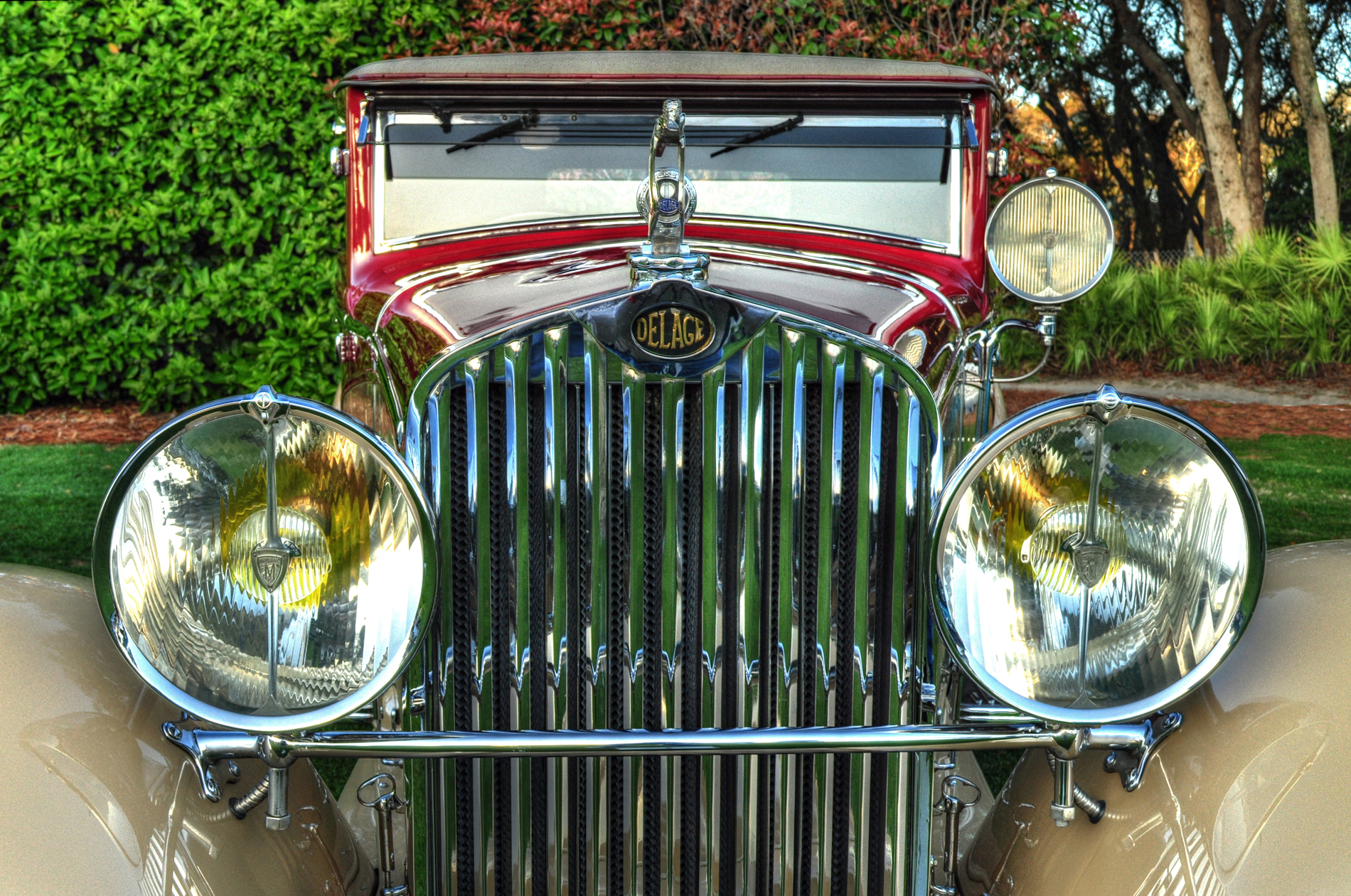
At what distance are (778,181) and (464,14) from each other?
4.51 m

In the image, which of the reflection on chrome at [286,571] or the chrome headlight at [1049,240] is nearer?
the reflection on chrome at [286,571]

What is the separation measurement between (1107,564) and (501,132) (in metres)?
1.45

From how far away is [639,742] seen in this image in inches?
58.2

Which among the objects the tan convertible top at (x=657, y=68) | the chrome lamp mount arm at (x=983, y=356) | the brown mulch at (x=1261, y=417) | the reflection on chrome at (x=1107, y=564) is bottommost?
the brown mulch at (x=1261, y=417)

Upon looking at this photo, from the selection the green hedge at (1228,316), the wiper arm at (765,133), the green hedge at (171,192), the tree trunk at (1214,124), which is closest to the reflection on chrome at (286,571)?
the wiper arm at (765,133)

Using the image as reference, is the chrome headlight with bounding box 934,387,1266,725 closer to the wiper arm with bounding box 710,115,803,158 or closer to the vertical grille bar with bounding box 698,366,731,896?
the vertical grille bar with bounding box 698,366,731,896

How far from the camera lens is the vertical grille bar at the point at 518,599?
4.98 ft

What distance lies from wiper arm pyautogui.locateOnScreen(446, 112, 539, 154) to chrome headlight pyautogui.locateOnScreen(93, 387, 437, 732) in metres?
1.06

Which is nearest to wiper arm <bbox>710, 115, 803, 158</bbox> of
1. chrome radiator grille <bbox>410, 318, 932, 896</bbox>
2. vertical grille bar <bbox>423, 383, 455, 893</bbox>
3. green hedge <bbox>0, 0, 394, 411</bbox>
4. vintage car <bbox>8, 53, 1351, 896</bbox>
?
vintage car <bbox>8, 53, 1351, 896</bbox>

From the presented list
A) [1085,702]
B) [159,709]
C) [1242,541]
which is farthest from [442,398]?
[1242,541]

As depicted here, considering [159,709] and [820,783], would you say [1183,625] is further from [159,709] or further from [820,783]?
[159,709]

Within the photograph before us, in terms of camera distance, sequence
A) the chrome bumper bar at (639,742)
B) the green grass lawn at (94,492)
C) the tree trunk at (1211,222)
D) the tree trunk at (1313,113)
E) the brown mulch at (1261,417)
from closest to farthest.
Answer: the chrome bumper bar at (639,742), the green grass lawn at (94,492), the brown mulch at (1261,417), the tree trunk at (1313,113), the tree trunk at (1211,222)

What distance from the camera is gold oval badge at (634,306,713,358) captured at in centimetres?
148

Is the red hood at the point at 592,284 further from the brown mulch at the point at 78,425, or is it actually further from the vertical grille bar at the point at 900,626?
the brown mulch at the point at 78,425
